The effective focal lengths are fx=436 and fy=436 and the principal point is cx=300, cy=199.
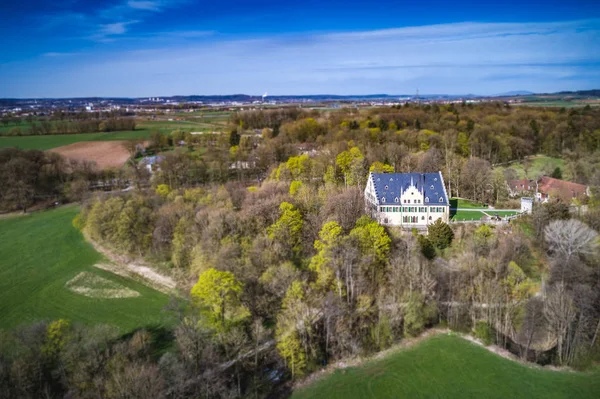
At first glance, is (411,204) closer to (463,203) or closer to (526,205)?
(463,203)

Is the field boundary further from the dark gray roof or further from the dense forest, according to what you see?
the dark gray roof

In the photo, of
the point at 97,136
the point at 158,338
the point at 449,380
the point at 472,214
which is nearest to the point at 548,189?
the point at 472,214

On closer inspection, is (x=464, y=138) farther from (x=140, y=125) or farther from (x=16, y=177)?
(x=140, y=125)

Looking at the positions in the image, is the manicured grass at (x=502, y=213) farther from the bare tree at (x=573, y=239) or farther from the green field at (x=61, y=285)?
the green field at (x=61, y=285)

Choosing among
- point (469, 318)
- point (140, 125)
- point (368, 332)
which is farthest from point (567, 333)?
point (140, 125)

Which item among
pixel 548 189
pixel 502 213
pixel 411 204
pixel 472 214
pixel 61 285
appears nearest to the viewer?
pixel 61 285

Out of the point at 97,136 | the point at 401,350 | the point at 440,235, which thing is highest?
the point at 97,136
